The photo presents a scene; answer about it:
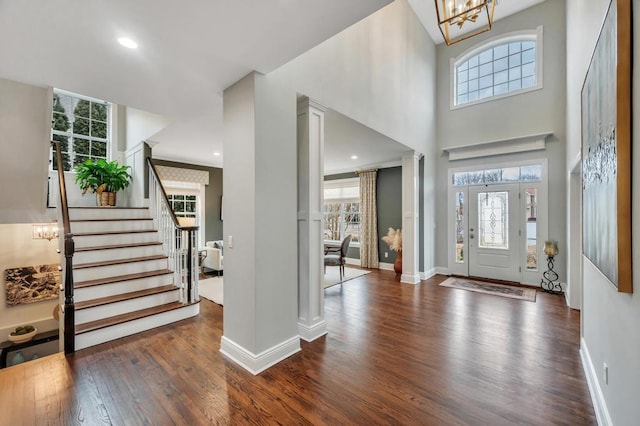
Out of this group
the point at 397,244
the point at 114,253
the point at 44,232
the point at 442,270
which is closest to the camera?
the point at 114,253

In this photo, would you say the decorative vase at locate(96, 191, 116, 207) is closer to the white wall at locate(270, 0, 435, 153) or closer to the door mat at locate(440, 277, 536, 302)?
the white wall at locate(270, 0, 435, 153)

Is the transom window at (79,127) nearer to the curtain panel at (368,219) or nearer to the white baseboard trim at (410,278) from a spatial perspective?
the curtain panel at (368,219)

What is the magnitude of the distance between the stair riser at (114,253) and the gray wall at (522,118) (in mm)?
5803

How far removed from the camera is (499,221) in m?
5.79

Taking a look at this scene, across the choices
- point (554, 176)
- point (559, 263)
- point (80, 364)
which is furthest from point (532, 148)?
point (80, 364)

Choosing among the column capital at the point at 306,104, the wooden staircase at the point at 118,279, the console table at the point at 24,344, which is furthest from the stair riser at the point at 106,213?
the column capital at the point at 306,104

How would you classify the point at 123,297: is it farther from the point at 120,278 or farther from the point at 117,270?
the point at 117,270

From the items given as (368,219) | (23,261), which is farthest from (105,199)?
(368,219)

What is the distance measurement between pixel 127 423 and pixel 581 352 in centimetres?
388

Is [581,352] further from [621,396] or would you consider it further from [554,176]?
[554,176]

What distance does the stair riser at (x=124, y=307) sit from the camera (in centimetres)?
306

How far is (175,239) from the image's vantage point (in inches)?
154

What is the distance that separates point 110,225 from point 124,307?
168cm

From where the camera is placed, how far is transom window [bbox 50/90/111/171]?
5316 millimetres
